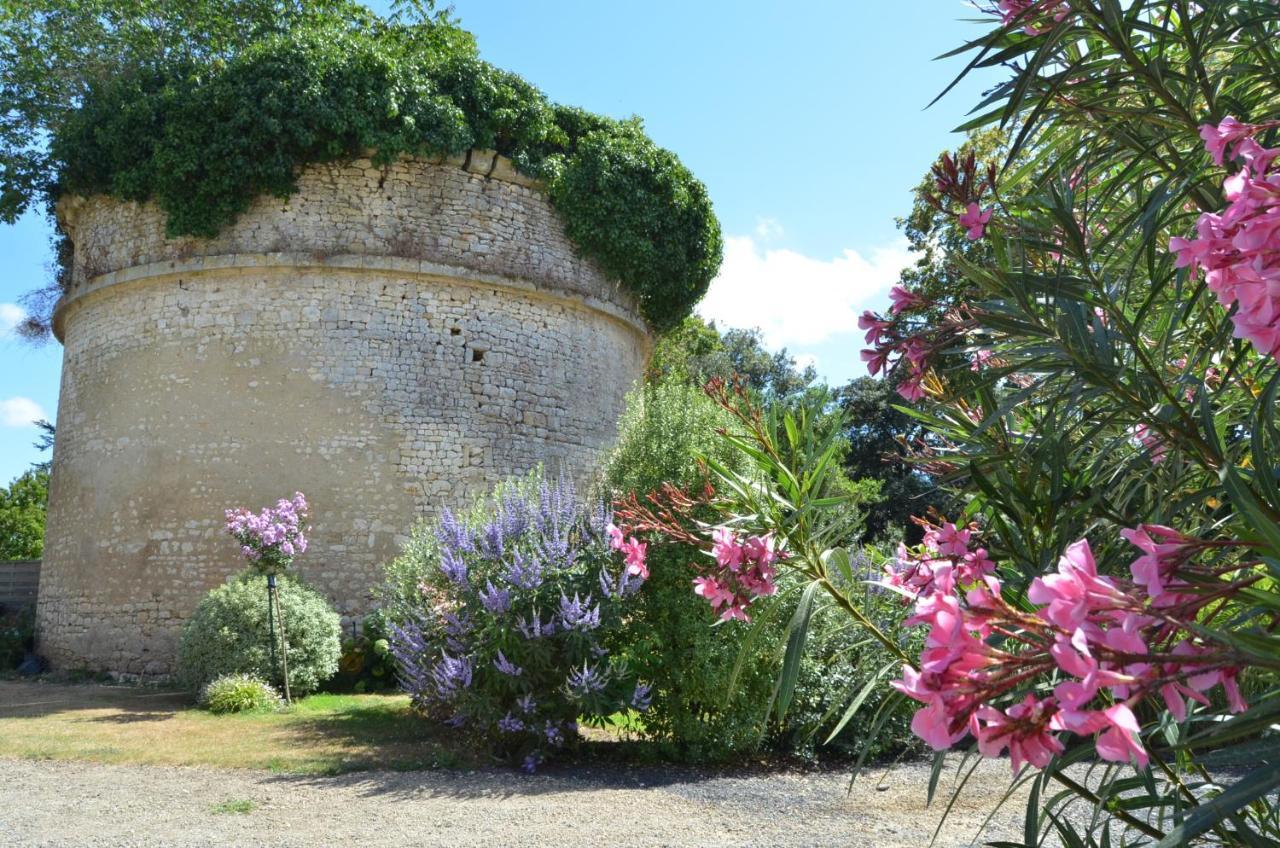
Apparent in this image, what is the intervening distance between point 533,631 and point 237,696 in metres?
4.01

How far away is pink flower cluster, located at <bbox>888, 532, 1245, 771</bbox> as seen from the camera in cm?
84

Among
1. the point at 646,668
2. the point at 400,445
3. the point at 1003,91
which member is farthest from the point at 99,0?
the point at 1003,91

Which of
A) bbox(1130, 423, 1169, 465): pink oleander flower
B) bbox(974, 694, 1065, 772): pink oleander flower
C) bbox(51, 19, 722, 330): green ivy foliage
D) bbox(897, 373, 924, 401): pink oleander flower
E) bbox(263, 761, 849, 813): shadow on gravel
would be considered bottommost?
bbox(263, 761, 849, 813): shadow on gravel

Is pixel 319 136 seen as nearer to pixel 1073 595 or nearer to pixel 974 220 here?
pixel 974 220

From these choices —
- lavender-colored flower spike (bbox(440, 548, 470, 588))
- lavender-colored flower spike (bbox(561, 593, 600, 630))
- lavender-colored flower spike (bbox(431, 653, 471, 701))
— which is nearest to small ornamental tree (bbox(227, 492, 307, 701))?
lavender-colored flower spike (bbox(431, 653, 471, 701))

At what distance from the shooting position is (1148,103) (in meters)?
1.91

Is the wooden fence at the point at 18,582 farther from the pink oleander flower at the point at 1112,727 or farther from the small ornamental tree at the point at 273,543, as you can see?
the pink oleander flower at the point at 1112,727

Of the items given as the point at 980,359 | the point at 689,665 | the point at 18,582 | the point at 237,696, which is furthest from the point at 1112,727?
the point at 18,582

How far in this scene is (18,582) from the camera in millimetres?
15719

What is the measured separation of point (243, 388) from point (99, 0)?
6.14 meters

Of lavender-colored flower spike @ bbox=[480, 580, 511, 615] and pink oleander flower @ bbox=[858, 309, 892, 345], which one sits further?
lavender-colored flower spike @ bbox=[480, 580, 511, 615]

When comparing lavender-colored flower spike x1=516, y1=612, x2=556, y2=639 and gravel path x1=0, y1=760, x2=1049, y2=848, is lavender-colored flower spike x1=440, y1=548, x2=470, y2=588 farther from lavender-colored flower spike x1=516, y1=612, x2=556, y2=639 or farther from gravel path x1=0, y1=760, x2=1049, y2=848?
gravel path x1=0, y1=760, x2=1049, y2=848

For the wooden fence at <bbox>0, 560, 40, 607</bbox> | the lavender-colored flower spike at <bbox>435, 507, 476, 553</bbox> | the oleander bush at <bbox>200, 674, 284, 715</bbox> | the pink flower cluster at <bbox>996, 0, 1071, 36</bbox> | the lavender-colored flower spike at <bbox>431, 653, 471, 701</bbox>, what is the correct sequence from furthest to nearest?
1. the wooden fence at <bbox>0, 560, 40, 607</bbox>
2. the oleander bush at <bbox>200, 674, 284, 715</bbox>
3. the lavender-colored flower spike at <bbox>435, 507, 476, 553</bbox>
4. the lavender-colored flower spike at <bbox>431, 653, 471, 701</bbox>
5. the pink flower cluster at <bbox>996, 0, 1071, 36</bbox>

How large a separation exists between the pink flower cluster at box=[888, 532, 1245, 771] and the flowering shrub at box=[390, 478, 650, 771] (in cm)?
505
